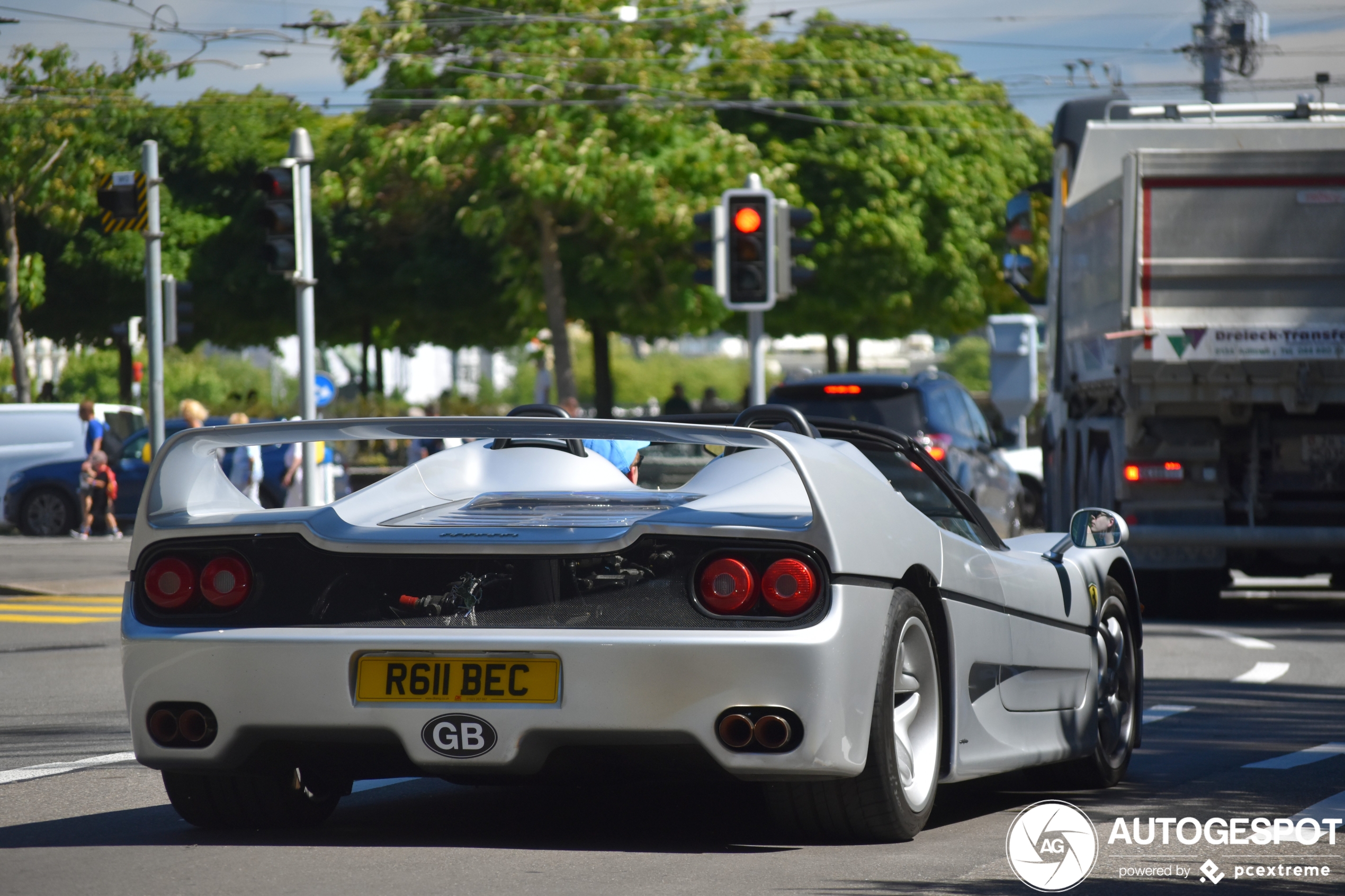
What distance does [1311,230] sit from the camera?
14.0m

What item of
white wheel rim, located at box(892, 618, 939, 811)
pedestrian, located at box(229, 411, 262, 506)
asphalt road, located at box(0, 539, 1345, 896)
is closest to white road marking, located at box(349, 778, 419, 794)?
asphalt road, located at box(0, 539, 1345, 896)

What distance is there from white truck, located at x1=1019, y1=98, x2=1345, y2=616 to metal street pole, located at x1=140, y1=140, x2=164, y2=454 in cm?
988

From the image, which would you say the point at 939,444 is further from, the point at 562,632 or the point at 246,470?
the point at 562,632

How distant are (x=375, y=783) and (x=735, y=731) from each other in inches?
89.2

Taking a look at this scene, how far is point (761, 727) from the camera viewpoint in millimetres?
4730

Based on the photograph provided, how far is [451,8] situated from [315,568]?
2922cm

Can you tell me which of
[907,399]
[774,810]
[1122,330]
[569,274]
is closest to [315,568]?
[774,810]

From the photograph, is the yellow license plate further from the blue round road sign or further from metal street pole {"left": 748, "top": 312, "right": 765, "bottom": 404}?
the blue round road sign

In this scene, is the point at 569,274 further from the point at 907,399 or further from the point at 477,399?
the point at 907,399

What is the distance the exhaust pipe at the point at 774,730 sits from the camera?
15.5 ft

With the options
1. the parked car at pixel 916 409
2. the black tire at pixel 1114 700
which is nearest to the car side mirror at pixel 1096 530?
the black tire at pixel 1114 700

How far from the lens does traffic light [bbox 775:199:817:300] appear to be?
1681 centimetres

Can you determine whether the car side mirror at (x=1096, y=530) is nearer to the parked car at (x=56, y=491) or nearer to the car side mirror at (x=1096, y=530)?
the car side mirror at (x=1096, y=530)

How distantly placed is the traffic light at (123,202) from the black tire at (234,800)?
15291 millimetres
